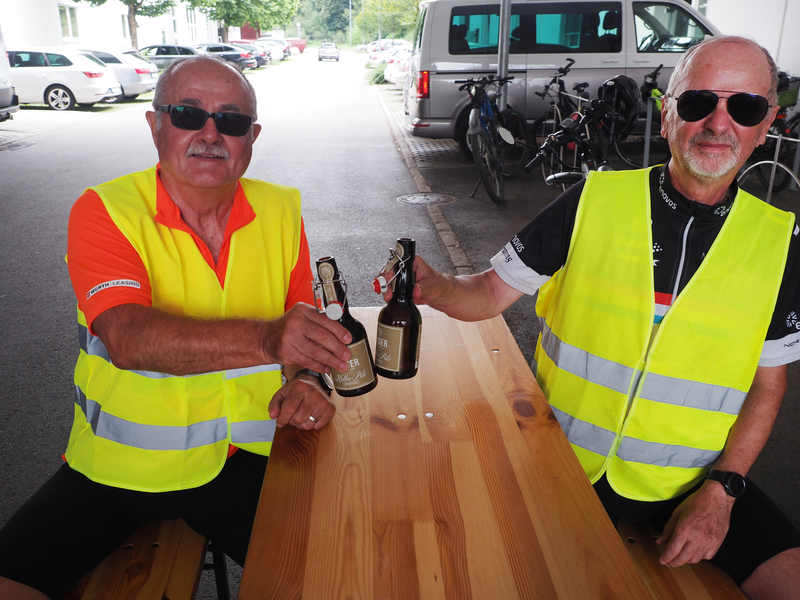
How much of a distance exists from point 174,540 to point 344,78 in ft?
119

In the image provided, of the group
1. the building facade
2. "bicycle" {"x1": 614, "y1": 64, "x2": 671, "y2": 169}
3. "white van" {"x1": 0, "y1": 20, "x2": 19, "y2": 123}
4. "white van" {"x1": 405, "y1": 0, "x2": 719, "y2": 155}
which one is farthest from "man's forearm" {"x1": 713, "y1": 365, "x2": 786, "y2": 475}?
the building facade

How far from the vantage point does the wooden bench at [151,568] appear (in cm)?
186

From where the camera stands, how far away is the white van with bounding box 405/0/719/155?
10977 millimetres

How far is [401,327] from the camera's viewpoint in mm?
2102

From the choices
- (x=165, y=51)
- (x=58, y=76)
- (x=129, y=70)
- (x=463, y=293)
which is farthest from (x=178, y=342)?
(x=165, y=51)

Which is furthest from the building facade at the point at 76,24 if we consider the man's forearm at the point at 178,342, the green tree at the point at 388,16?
the man's forearm at the point at 178,342

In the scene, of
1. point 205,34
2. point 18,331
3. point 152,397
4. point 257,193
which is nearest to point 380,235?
point 18,331

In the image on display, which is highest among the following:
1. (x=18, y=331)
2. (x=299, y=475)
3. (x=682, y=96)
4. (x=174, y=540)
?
(x=682, y=96)

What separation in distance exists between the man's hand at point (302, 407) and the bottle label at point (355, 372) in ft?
0.61

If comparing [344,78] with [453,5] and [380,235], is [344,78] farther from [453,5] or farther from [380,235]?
[380,235]

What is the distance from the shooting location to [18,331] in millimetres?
5234

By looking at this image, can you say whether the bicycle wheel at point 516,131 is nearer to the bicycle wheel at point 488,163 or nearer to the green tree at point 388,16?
the bicycle wheel at point 488,163

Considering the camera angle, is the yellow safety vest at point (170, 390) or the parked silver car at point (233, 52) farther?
the parked silver car at point (233, 52)

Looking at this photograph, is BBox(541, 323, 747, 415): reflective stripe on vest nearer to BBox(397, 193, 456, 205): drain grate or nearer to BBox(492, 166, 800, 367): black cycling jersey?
BBox(492, 166, 800, 367): black cycling jersey
